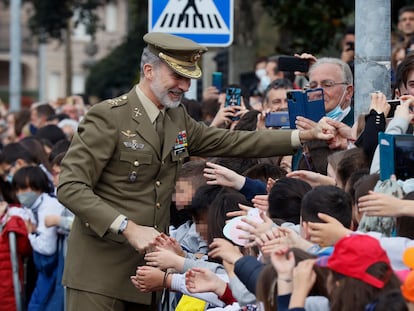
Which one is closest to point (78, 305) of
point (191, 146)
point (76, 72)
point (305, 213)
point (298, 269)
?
point (191, 146)

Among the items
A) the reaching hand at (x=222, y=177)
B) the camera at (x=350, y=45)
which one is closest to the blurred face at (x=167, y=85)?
the reaching hand at (x=222, y=177)

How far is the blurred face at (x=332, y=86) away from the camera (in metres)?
7.96

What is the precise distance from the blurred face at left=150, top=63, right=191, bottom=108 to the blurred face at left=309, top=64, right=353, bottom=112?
47.3 inches

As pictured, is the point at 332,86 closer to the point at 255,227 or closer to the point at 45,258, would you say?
the point at 255,227

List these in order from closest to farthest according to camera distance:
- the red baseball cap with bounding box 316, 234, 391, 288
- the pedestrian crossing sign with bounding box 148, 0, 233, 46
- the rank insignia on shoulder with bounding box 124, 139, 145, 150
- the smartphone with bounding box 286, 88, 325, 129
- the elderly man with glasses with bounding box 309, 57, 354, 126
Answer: the red baseball cap with bounding box 316, 234, 391, 288
the rank insignia on shoulder with bounding box 124, 139, 145, 150
the smartphone with bounding box 286, 88, 325, 129
the elderly man with glasses with bounding box 309, 57, 354, 126
the pedestrian crossing sign with bounding box 148, 0, 233, 46

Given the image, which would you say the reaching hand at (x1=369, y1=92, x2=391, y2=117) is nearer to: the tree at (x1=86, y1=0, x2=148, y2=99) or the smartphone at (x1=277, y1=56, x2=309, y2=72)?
the smartphone at (x1=277, y1=56, x2=309, y2=72)

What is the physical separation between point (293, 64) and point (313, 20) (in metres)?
8.18

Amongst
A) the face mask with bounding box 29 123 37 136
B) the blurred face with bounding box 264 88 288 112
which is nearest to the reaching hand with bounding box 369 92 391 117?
the blurred face with bounding box 264 88 288 112

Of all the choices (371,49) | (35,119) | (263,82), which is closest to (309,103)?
(371,49)

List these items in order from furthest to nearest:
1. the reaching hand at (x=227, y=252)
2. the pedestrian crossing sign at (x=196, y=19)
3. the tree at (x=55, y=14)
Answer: the tree at (x=55, y=14)
the pedestrian crossing sign at (x=196, y=19)
the reaching hand at (x=227, y=252)

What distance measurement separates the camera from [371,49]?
23.1 ft

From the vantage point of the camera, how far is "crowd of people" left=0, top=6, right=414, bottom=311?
5.03m

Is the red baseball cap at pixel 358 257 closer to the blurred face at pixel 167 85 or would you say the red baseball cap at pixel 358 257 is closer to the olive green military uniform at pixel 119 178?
the olive green military uniform at pixel 119 178

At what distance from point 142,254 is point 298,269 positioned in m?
2.32
